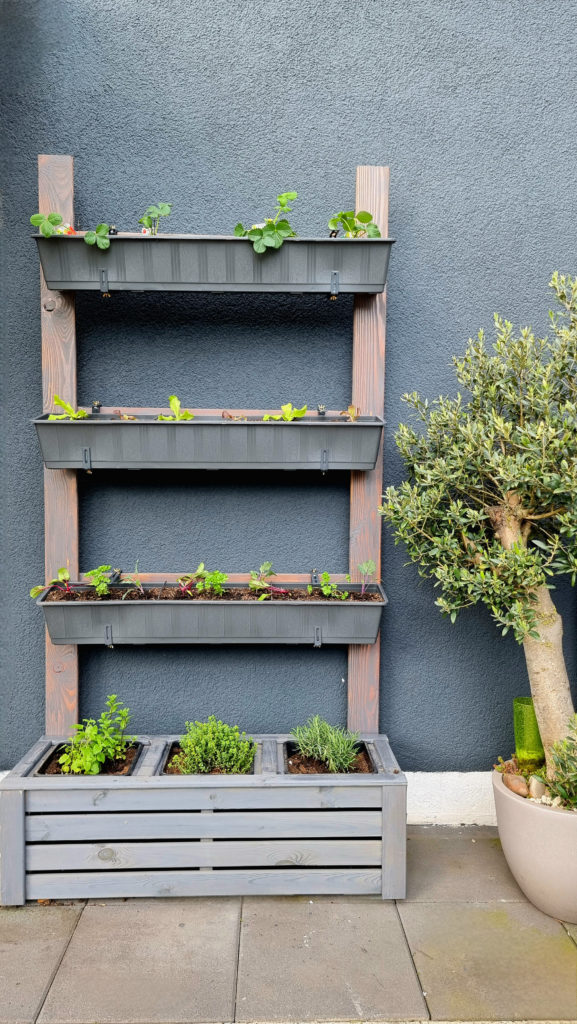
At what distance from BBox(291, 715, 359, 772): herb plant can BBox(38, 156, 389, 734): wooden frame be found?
7.6 inches

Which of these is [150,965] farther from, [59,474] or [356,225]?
[356,225]

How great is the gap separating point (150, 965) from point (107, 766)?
1.97 ft

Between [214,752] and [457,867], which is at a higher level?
[214,752]

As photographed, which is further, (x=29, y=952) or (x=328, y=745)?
(x=328, y=745)

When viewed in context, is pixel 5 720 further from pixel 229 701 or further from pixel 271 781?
pixel 271 781

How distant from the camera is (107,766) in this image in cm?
237

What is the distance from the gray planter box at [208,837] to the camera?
A: 2.21m

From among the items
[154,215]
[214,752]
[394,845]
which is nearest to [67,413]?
[154,215]

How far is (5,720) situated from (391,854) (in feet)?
4.71

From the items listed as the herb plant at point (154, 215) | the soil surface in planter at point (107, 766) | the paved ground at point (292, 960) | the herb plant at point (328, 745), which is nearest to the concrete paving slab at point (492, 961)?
the paved ground at point (292, 960)

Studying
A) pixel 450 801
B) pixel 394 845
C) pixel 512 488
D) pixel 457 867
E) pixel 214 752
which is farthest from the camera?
pixel 450 801

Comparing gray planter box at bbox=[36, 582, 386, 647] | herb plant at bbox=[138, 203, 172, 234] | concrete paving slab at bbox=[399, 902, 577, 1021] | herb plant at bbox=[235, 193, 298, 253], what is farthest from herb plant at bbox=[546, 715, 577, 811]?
herb plant at bbox=[138, 203, 172, 234]

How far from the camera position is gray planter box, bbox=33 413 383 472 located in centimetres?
235

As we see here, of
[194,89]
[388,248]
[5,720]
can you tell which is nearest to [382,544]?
[388,248]
